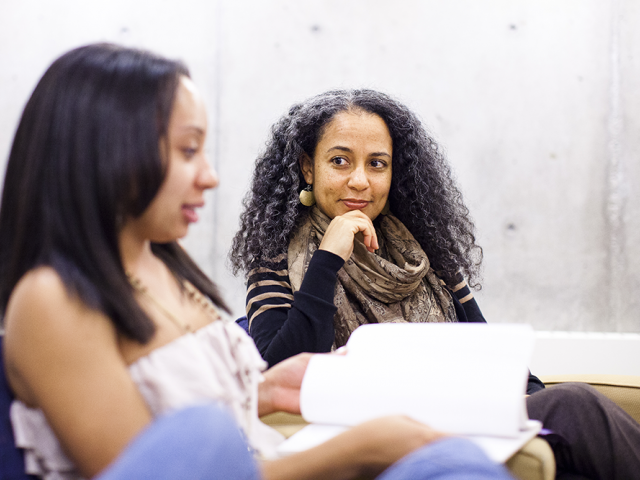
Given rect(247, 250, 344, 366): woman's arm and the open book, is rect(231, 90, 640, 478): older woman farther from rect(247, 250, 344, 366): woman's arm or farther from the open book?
the open book

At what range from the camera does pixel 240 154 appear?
2.59 metres

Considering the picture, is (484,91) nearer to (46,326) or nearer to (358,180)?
(358,180)

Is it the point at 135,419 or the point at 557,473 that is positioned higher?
the point at 135,419

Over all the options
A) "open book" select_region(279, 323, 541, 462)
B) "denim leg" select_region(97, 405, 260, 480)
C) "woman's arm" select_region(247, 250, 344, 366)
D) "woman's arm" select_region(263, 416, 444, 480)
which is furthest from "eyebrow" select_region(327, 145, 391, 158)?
"denim leg" select_region(97, 405, 260, 480)

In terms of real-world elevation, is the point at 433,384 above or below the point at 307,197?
below

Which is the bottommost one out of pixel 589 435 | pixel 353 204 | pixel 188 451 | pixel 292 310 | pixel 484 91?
pixel 589 435

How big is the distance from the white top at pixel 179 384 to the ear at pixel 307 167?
2.98 feet

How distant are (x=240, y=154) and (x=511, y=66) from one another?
1233mm

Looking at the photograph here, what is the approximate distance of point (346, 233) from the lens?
1464mm

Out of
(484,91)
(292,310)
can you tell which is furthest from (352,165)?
(484,91)

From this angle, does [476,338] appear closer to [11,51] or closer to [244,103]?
[244,103]

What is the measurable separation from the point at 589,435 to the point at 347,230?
2.30 feet

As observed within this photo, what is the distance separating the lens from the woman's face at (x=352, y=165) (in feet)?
5.27

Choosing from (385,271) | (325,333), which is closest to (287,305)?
(325,333)
